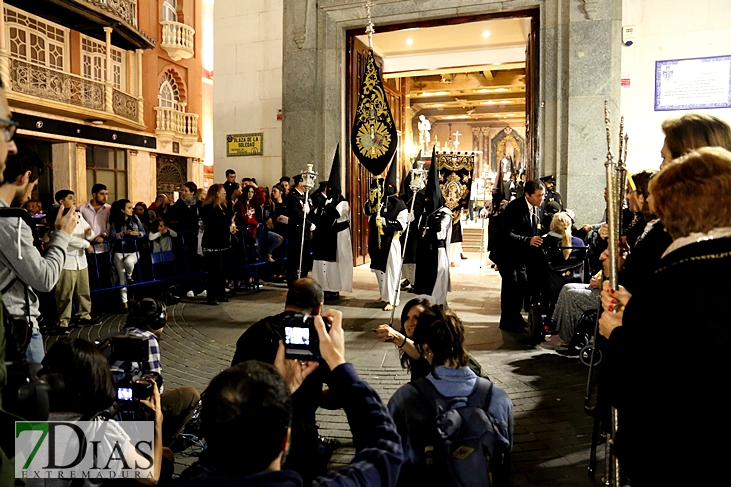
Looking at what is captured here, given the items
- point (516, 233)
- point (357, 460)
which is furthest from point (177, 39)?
point (357, 460)

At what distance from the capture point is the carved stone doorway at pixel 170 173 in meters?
24.2

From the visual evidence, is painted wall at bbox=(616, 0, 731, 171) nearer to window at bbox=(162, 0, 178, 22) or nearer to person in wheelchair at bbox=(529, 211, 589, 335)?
person in wheelchair at bbox=(529, 211, 589, 335)

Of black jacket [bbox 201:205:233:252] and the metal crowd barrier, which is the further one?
black jacket [bbox 201:205:233:252]

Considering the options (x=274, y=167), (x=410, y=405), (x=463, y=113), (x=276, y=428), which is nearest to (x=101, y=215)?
(x=274, y=167)

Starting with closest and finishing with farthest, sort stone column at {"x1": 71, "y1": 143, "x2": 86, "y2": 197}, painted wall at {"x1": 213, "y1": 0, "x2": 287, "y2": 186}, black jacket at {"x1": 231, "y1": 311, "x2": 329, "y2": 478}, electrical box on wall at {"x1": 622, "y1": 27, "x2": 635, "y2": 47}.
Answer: black jacket at {"x1": 231, "y1": 311, "x2": 329, "y2": 478}, electrical box on wall at {"x1": 622, "y1": 27, "x2": 635, "y2": 47}, painted wall at {"x1": 213, "y1": 0, "x2": 287, "y2": 186}, stone column at {"x1": 71, "y1": 143, "x2": 86, "y2": 197}

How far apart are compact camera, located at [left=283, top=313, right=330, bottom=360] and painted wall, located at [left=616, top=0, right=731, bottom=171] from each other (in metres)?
8.41

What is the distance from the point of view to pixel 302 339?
193 cm

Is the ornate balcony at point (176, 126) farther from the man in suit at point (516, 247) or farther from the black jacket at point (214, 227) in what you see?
the man in suit at point (516, 247)

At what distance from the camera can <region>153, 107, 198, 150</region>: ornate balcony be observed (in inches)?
918

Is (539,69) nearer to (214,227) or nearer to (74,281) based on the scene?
(214,227)

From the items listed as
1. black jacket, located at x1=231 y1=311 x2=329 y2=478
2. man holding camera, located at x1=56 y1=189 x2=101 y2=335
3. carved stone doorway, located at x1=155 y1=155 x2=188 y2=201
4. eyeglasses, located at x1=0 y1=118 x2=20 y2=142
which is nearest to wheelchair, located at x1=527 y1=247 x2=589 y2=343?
black jacket, located at x1=231 y1=311 x2=329 y2=478

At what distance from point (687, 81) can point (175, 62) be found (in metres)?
22.2

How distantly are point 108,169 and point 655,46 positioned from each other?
63.8 ft

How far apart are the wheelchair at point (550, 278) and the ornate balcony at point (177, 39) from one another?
866 inches
